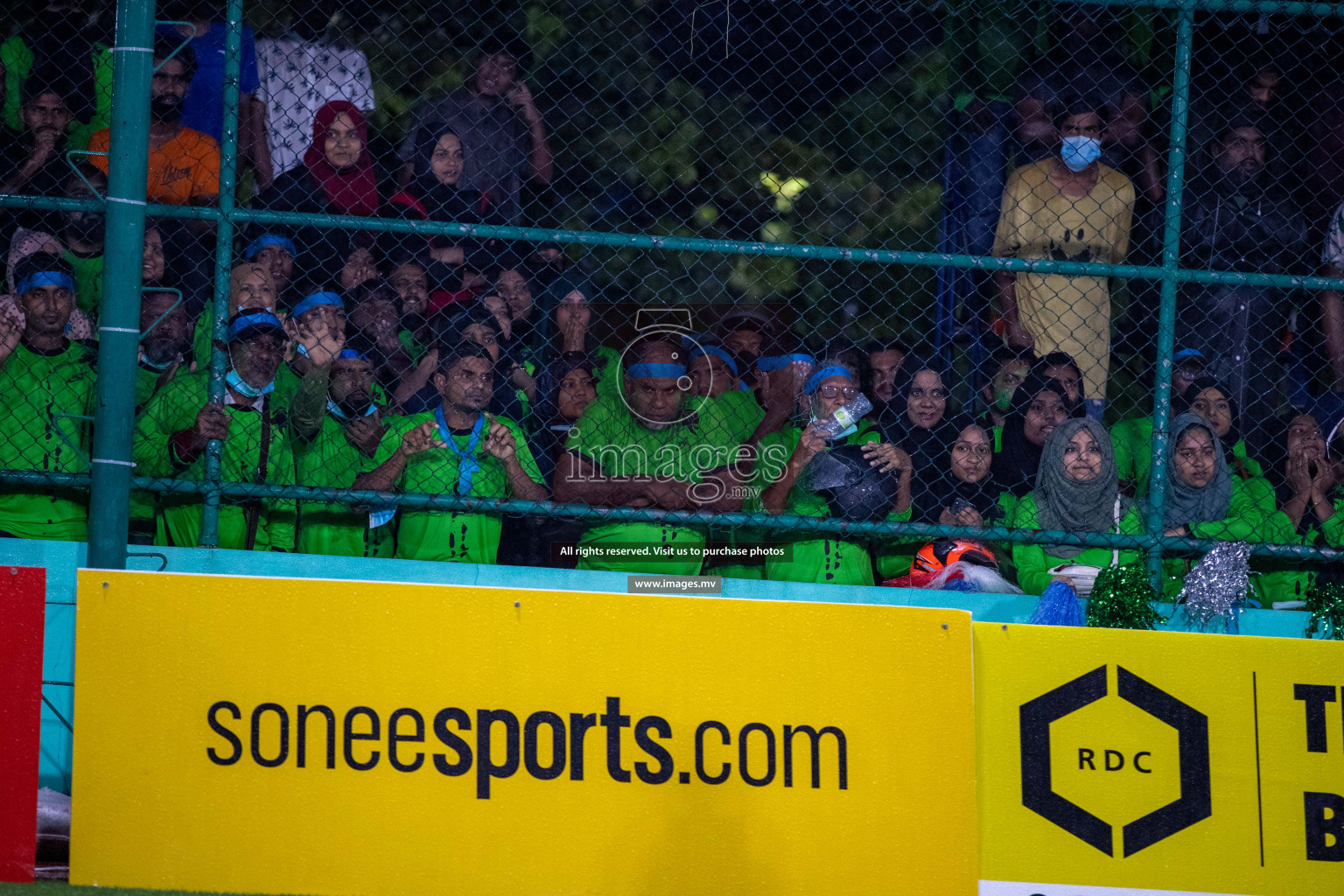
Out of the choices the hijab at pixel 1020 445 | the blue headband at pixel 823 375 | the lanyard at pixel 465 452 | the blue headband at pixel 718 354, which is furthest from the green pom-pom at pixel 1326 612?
the lanyard at pixel 465 452

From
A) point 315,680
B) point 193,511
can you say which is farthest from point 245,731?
point 193,511

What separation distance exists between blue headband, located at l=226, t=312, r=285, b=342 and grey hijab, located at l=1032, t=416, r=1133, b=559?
115 inches

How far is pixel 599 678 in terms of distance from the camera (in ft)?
11.8

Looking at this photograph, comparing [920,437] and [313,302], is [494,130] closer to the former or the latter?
[313,302]

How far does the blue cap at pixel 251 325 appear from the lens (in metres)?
4.86

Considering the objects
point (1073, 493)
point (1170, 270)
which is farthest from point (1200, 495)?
point (1170, 270)

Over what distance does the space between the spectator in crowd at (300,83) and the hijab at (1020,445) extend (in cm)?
308

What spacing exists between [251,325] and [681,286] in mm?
2172

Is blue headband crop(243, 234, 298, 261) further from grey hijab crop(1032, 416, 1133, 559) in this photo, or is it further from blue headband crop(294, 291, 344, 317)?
grey hijab crop(1032, 416, 1133, 559)

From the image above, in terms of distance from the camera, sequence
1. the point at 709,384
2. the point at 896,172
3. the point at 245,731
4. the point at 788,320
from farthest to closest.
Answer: the point at 896,172 → the point at 788,320 → the point at 709,384 → the point at 245,731

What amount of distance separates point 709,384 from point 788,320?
102cm

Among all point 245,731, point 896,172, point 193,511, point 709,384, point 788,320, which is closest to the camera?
point 245,731

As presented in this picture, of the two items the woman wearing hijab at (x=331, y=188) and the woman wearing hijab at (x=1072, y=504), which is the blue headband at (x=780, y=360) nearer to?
the woman wearing hijab at (x=1072, y=504)

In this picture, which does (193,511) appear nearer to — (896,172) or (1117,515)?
(1117,515)
